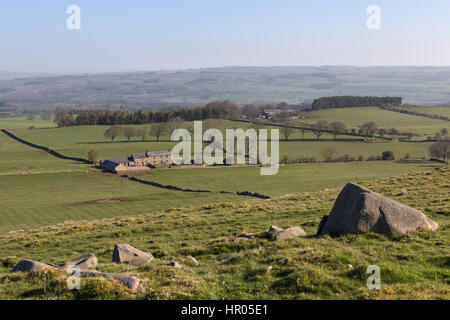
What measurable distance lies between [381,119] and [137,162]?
101146mm

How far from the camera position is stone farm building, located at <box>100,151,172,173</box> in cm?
8969

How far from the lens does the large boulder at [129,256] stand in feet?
58.1

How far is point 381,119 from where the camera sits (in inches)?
6289

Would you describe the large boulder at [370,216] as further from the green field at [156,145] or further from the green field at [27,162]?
the green field at [156,145]

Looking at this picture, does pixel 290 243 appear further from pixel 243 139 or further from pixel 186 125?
pixel 186 125

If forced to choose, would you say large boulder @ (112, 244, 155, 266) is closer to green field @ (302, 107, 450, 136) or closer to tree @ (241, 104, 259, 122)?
green field @ (302, 107, 450, 136)

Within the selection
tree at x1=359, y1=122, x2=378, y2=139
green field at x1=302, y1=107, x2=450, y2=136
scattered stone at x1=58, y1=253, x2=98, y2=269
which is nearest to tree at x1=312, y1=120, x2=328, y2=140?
tree at x1=359, y1=122, x2=378, y2=139

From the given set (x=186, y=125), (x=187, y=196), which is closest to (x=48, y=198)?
(x=187, y=196)

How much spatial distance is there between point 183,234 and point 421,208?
47.1 ft

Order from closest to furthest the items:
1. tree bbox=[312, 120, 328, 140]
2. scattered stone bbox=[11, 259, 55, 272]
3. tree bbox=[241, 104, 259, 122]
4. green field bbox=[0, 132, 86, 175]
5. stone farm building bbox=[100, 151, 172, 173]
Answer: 1. scattered stone bbox=[11, 259, 55, 272]
2. green field bbox=[0, 132, 86, 175]
3. stone farm building bbox=[100, 151, 172, 173]
4. tree bbox=[312, 120, 328, 140]
5. tree bbox=[241, 104, 259, 122]

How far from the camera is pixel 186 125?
496 feet

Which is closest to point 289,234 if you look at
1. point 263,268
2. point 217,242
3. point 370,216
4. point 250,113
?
point 370,216

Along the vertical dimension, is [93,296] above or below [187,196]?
above

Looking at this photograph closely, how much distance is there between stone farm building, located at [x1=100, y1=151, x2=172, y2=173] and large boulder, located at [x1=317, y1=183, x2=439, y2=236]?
242 feet
